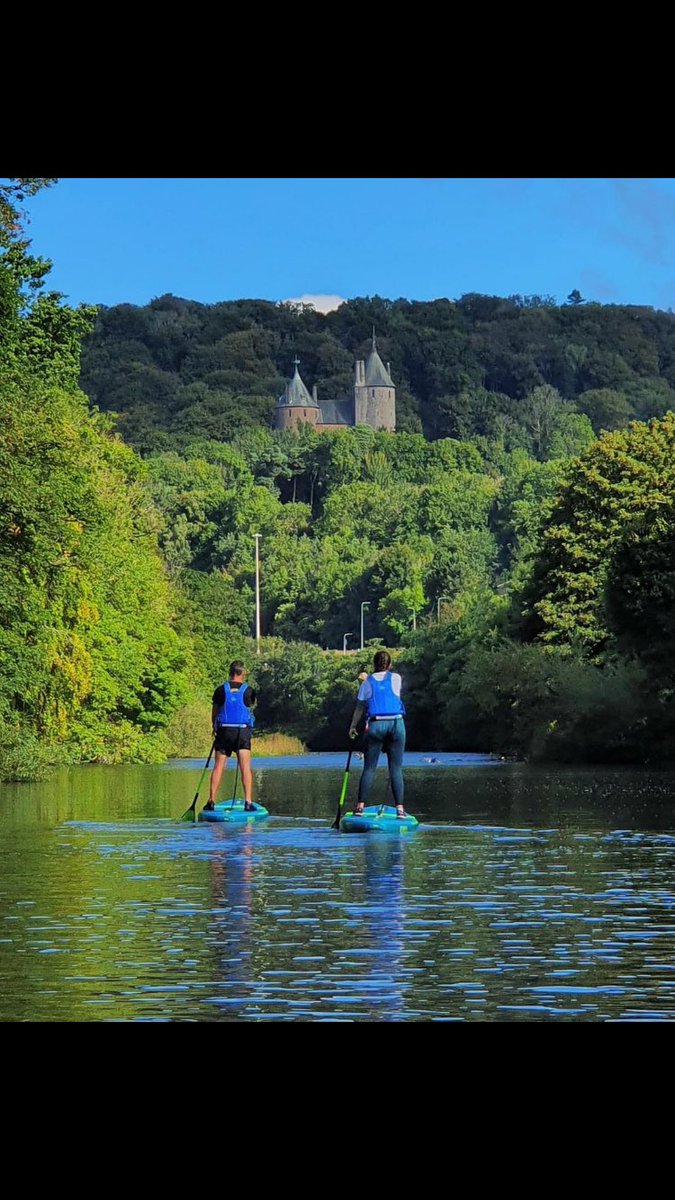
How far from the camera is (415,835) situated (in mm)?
24719

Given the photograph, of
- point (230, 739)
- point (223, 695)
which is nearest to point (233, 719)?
point (230, 739)

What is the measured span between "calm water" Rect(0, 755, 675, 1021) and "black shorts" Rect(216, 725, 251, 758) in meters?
0.97

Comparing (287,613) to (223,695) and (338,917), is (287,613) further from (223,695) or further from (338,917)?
(338,917)

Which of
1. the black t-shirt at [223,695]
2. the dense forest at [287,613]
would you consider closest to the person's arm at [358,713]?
the black t-shirt at [223,695]

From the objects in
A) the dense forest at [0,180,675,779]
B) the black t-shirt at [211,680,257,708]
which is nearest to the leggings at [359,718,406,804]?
the black t-shirt at [211,680,257,708]

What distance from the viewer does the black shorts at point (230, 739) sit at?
83.7 feet

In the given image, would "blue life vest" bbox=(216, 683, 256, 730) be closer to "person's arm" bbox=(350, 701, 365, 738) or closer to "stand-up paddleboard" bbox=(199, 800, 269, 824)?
"stand-up paddleboard" bbox=(199, 800, 269, 824)

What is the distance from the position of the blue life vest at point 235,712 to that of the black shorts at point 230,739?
0.06 meters
